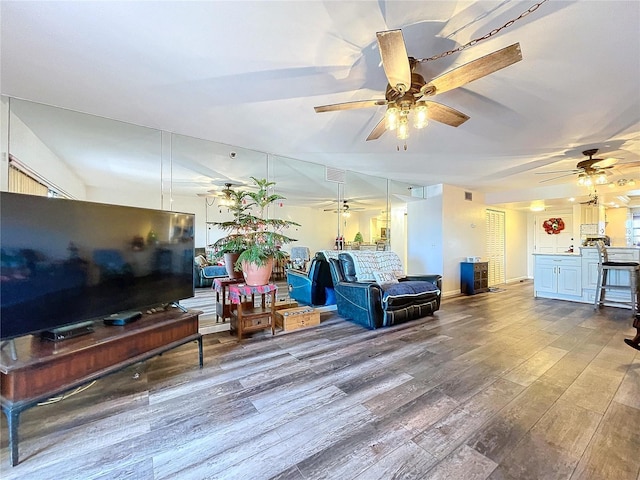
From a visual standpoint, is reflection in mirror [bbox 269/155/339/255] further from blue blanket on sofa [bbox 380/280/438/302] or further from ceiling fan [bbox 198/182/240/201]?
blue blanket on sofa [bbox 380/280/438/302]

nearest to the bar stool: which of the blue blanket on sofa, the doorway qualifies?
the doorway

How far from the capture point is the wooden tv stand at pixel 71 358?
1.45m

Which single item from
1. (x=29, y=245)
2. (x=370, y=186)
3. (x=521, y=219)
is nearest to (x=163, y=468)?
(x=29, y=245)

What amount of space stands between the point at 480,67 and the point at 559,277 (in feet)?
19.1

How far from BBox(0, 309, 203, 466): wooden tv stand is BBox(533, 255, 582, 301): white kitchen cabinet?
6824mm

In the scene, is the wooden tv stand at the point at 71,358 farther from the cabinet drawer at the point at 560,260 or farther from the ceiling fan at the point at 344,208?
the cabinet drawer at the point at 560,260

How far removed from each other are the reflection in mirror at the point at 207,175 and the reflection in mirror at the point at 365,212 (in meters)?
1.85

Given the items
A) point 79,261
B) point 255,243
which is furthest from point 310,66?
point 79,261

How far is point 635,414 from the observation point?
1.76m

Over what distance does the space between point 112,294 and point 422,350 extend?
9.72 feet

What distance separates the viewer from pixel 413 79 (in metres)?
1.86

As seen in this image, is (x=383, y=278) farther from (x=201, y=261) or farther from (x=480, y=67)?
(x=201, y=261)

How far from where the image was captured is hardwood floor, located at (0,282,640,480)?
1.38 meters

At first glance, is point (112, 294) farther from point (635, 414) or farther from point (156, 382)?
point (635, 414)
